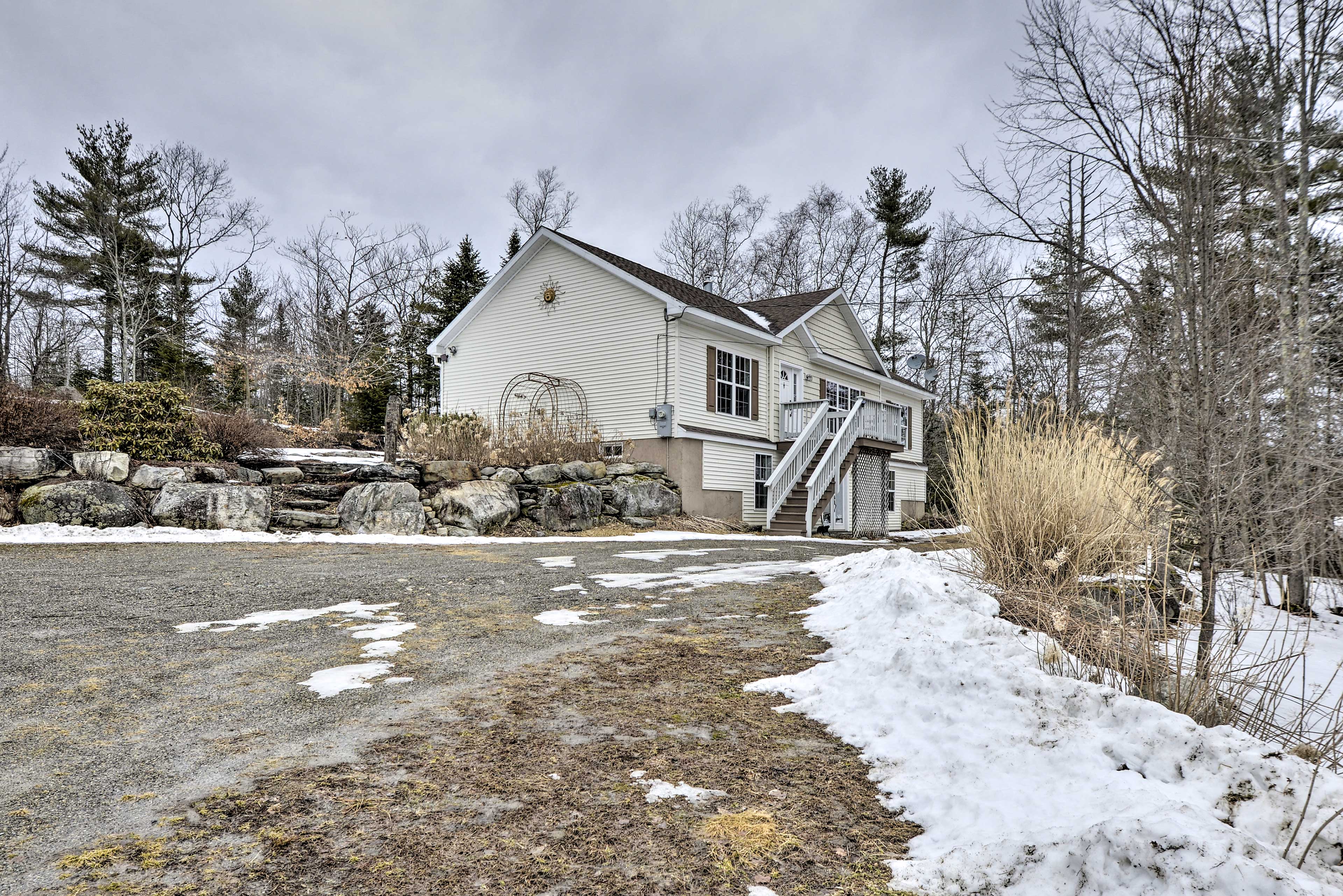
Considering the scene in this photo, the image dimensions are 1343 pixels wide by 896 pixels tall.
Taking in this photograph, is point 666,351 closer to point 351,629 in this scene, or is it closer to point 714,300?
point 714,300

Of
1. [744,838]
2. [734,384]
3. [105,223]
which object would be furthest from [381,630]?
[105,223]

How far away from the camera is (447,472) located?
11.3 metres

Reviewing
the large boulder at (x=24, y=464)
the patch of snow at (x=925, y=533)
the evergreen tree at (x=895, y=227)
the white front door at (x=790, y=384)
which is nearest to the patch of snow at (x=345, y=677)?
the patch of snow at (x=925, y=533)

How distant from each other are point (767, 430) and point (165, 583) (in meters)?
13.3

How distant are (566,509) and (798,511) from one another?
5.22 metres

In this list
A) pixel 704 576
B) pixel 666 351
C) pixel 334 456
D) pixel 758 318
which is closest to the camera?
pixel 704 576

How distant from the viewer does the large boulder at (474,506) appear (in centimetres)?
1045

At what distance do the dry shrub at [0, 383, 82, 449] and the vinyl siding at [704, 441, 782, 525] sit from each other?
10525mm

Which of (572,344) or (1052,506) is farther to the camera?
(572,344)

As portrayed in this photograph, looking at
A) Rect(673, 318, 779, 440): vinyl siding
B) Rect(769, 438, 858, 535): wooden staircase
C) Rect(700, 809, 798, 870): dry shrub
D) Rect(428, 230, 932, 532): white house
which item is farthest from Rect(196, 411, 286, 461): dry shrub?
Rect(700, 809, 798, 870): dry shrub

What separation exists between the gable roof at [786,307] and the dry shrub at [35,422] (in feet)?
43.9

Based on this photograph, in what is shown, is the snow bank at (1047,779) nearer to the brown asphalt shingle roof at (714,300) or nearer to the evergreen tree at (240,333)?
the brown asphalt shingle roof at (714,300)

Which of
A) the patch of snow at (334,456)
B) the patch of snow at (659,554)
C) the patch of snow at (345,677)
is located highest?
the patch of snow at (334,456)

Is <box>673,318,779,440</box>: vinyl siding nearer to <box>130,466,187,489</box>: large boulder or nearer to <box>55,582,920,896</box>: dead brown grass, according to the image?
<box>130,466,187,489</box>: large boulder
